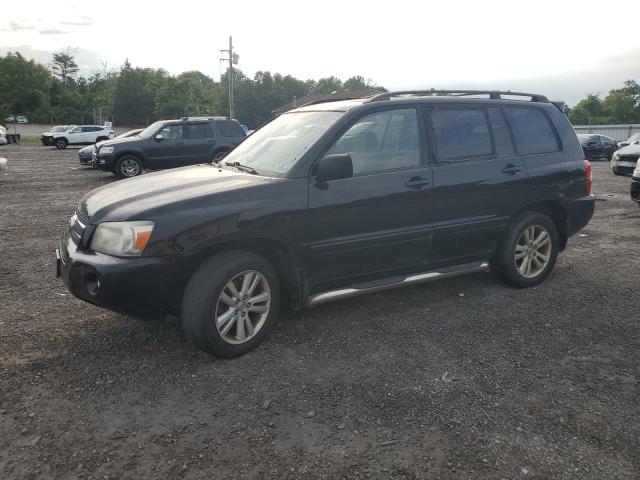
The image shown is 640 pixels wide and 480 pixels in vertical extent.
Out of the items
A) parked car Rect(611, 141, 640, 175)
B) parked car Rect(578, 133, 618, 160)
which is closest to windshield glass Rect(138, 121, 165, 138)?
parked car Rect(611, 141, 640, 175)

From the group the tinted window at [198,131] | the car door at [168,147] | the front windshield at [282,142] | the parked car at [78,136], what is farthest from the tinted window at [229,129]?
the parked car at [78,136]

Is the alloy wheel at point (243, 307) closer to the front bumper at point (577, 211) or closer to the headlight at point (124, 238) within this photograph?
the headlight at point (124, 238)

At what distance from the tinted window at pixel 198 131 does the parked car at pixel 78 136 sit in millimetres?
20488

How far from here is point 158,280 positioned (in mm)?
3334

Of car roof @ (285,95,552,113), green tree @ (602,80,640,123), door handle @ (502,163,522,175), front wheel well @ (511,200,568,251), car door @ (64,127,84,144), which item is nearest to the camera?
car roof @ (285,95,552,113)

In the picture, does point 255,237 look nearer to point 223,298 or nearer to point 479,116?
point 223,298

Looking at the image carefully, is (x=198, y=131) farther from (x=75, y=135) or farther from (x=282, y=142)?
(x=75, y=135)

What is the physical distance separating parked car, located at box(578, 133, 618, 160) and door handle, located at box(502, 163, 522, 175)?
24555 mm

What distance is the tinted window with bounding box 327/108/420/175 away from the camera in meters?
4.06

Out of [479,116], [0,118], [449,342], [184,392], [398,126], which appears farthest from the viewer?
[0,118]

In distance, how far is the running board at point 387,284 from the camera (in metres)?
3.91

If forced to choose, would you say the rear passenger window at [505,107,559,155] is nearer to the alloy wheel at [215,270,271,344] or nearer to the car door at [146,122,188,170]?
the alloy wheel at [215,270,271,344]

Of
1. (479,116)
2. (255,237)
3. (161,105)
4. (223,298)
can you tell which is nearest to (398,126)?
(479,116)

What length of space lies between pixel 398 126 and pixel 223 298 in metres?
2.03
